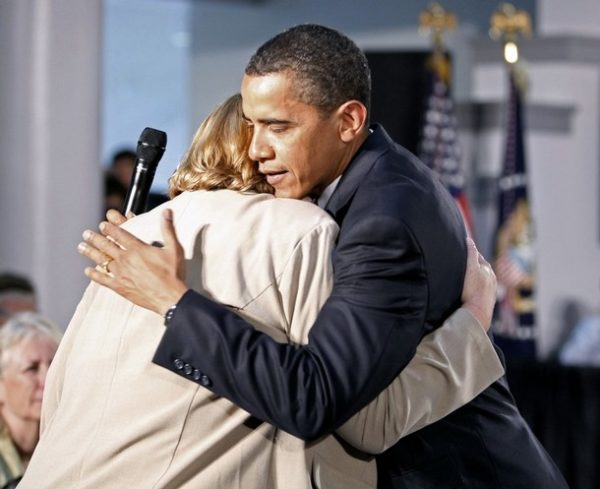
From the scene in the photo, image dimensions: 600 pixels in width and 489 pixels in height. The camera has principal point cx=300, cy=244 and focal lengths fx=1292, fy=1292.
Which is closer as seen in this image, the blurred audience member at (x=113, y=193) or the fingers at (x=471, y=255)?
the fingers at (x=471, y=255)

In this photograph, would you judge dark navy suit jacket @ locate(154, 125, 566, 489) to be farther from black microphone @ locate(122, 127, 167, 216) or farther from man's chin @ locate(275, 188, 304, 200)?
black microphone @ locate(122, 127, 167, 216)

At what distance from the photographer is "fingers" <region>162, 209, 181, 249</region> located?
2.09m

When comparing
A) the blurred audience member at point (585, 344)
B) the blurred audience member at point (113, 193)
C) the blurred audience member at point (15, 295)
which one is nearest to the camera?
the blurred audience member at point (15, 295)

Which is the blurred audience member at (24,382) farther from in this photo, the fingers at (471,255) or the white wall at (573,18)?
the white wall at (573,18)

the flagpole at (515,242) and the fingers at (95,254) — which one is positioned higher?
the fingers at (95,254)

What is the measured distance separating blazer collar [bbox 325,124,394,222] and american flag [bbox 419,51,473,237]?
5.89 metres

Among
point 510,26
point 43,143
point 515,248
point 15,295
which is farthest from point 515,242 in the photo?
point 15,295

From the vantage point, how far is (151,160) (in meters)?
2.41

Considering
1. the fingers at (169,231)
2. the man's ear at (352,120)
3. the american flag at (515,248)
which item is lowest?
the american flag at (515,248)

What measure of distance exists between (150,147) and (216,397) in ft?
1.78

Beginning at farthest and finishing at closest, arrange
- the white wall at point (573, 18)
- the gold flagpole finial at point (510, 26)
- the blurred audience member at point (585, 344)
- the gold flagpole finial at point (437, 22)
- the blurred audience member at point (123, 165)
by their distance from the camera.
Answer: the white wall at point (573, 18)
the gold flagpole finial at point (510, 26)
the gold flagpole finial at point (437, 22)
the blurred audience member at point (585, 344)
the blurred audience member at point (123, 165)

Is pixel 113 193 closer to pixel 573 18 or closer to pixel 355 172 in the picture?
pixel 573 18

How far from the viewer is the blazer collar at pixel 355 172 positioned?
2.27 metres

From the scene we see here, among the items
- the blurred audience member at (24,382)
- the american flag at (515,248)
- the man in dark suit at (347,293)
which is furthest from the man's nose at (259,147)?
the american flag at (515,248)
